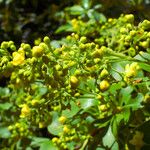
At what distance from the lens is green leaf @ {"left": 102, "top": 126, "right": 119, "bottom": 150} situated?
180 centimetres

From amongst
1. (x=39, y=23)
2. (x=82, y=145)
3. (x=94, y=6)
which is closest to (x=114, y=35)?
(x=82, y=145)

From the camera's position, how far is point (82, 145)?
2031 mm

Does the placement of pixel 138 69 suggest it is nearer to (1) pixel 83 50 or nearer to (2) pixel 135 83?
(2) pixel 135 83

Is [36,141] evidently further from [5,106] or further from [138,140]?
[138,140]

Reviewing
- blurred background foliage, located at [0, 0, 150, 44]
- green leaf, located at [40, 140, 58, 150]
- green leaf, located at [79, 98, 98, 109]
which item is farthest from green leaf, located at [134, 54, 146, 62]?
blurred background foliage, located at [0, 0, 150, 44]

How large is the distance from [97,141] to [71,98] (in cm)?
24

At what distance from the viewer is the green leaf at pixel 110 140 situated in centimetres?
180

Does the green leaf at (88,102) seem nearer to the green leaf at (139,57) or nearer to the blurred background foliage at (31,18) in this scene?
the green leaf at (139,57)

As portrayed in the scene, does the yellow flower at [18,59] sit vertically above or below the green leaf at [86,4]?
above

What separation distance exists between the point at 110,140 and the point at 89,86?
21cm

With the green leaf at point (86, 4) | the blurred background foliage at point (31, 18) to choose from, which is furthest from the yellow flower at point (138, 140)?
the blurred background foliage at point (31, 18)

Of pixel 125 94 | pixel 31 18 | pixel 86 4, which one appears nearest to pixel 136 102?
pixel 125 94

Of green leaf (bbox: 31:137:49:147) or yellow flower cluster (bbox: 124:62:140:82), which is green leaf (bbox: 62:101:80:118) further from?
green leaf (bbox: 31:137:49:147)

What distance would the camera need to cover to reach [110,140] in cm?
180
